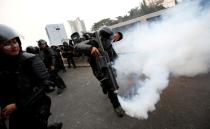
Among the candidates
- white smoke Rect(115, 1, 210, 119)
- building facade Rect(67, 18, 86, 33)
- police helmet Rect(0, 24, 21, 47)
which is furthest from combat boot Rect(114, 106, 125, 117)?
building facade Rect(67, 18, 86, 33)

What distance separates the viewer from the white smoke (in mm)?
6035

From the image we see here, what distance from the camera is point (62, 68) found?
44.0ft

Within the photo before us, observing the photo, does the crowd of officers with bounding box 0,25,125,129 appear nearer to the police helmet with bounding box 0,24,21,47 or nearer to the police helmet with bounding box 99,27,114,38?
the police helmet with bounding box 0,24,21,47

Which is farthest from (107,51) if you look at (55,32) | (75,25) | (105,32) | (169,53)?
(75,25)

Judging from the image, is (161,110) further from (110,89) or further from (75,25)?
(75,25)

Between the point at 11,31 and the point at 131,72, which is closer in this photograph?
the point at 11,31

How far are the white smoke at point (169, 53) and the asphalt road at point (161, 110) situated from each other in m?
0.45

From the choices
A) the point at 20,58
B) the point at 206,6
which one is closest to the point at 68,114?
the point at 20,58

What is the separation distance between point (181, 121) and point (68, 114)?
316 cm

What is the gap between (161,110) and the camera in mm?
4445

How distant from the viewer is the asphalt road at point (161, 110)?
Answer: 3.86 meters

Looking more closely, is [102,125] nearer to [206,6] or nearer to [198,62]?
[198,62]

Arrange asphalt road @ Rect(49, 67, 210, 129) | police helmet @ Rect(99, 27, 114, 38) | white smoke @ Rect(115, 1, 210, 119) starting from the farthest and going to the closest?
white smoke @ Rect(115, 1, 210, 119)
police helmet @ Rect(99, 27, 114, 38)
asphalt road @ Rect(49, 67, 210, 129)

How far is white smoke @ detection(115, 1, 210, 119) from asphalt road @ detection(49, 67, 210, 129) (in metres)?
0.45
